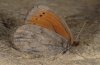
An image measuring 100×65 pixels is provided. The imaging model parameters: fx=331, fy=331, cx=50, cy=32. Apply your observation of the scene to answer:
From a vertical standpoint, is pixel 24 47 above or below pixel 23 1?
below

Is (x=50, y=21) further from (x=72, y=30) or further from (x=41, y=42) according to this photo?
(x=72, y=30)

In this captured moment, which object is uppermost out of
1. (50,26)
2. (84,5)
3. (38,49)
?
(84,5)

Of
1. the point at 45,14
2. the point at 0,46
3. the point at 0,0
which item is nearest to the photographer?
the point at 45,14

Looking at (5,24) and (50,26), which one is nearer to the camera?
(50,26)

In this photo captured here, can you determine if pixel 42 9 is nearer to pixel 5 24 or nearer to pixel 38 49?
pixel 38 49

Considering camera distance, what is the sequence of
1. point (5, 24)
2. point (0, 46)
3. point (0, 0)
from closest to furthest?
point (0, 46), point (5, 24), point (0, 0)

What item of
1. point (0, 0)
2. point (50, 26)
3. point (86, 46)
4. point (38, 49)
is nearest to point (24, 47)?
point (38, 49)
